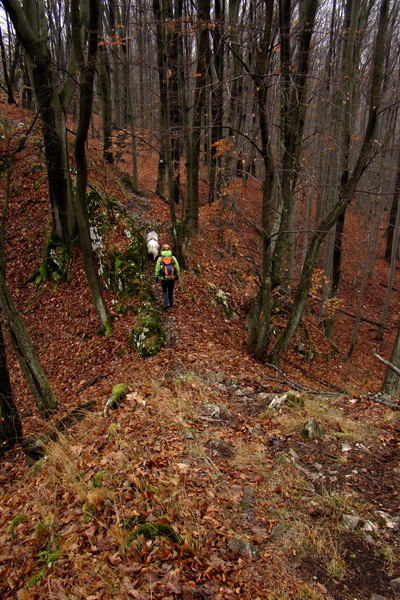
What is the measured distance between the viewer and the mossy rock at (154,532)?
310 centimetres

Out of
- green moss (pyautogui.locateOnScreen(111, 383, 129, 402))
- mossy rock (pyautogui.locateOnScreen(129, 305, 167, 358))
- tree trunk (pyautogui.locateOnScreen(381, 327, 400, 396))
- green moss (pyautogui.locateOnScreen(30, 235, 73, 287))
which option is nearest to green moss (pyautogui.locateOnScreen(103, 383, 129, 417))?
green moss (pyautogui.locateOnScreen(111, 383, 129, 402))

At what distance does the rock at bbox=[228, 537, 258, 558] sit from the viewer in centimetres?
306

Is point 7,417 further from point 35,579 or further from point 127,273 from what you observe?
point 127,273

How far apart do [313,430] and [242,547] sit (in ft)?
6.87

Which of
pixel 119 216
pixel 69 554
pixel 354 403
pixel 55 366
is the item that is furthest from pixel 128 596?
pixel 119 216

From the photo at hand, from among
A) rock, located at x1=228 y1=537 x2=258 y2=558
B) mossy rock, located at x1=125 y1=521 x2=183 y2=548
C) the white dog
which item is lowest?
rock, located at x1=228 y1=537 x2=258 y2=558

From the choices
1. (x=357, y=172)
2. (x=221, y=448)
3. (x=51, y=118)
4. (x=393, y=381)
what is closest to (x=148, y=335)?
(x=221, y=448)

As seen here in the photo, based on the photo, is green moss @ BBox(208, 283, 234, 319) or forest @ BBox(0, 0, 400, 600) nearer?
forest @ BBox(0, 0, 400, 600)

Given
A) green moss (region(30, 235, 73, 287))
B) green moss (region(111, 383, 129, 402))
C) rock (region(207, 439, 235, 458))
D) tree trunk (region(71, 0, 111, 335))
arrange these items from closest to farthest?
rock (region(207, 439, 235, 458)) < green moss (region(111, 383, 129, 402)) < tree trunk (region(71, 0, 111, 335)) < green moss (region(30, 235, 73, 287))

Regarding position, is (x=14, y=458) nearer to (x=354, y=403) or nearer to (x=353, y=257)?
(x=354, y=403)

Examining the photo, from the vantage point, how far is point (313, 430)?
479cm

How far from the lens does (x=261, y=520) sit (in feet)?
11.3

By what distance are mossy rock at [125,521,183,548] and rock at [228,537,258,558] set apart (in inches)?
18.0

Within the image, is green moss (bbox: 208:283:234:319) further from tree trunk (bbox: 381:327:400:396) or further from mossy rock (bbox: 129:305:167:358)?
tree trunk (bbox: 381:327:400:396)
